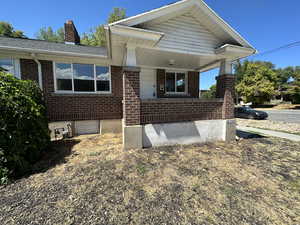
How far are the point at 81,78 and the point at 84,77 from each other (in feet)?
0.47

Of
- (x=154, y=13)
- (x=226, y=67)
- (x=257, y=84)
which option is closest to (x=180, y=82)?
(x=226, y=67)

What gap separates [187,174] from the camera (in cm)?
319

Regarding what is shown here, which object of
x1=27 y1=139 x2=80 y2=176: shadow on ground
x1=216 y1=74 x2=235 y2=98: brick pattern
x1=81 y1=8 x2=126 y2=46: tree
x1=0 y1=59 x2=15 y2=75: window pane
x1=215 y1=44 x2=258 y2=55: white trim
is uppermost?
x1=81 y1=8 x2=126 y2=46: tree

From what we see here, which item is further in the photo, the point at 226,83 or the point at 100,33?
the point at 100,33

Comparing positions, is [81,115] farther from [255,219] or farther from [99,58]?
[255,219]

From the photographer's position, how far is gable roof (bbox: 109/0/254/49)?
3955 millimetres

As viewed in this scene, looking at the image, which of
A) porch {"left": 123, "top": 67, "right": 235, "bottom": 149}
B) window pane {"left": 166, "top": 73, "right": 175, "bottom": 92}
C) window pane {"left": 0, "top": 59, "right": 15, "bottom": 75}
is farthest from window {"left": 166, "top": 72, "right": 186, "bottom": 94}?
window pane {"left": 0, "top": 59, "right": 15, "bottom": 75}

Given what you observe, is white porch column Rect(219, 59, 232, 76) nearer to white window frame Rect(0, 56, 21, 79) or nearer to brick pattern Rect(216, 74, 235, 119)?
brick pattern Rect(216, 74, 235, 119)

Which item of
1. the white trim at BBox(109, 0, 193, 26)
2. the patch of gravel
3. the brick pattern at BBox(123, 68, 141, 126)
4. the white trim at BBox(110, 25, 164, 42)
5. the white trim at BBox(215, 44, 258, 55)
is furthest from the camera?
the patch of gravel

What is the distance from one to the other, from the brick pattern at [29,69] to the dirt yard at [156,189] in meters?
3.85

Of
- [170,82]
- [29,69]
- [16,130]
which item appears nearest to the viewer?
[16,130]

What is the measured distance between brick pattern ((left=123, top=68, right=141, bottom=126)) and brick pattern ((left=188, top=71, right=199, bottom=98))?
4756 mm

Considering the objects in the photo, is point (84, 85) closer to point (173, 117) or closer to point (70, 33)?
point (70, 33)

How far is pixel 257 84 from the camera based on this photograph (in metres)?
28.7
